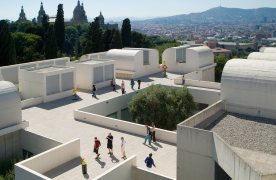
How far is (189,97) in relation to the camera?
28656 millimetres

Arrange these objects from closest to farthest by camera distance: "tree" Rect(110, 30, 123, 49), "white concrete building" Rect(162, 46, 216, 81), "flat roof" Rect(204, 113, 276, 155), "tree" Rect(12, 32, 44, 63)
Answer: "flat roof" Rect(204, 113, 276, 155)
"white concrete building" Rect(162, 46, 216, 81)
"tree" Rect(110, 30, 123, 49)
"tree" Rect(12, 32, 44, 63)

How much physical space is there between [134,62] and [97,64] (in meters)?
5.46

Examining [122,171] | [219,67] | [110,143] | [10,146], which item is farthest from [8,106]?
[219,67]

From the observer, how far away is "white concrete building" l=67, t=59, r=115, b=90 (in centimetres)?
3397

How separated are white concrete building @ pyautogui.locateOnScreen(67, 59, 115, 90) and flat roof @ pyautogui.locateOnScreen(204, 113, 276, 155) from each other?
17.2 m

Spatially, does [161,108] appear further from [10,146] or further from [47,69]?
[47,69]

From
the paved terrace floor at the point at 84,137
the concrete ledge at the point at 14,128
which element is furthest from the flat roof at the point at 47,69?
the concrete ledge at the point at 14,128

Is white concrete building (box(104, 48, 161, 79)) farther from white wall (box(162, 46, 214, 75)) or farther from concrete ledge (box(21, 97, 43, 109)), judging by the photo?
concrete ledge (box(21, 97, 43, 109))

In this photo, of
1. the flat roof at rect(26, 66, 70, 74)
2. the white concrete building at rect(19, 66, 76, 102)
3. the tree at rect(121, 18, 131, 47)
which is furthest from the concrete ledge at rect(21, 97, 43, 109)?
the tree at rect(121, 18, 131, 47)

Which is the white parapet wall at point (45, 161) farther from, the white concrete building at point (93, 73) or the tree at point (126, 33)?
the tree at point (126, 33)

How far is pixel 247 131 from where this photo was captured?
17.1 metres

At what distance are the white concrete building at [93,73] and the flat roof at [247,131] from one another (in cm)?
1722

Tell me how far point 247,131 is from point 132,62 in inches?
897

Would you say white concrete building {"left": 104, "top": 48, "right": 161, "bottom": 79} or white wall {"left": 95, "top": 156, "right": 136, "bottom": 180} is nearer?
white wall {"left": 95, "top": 156, "right": 136, "bottom": 180}
